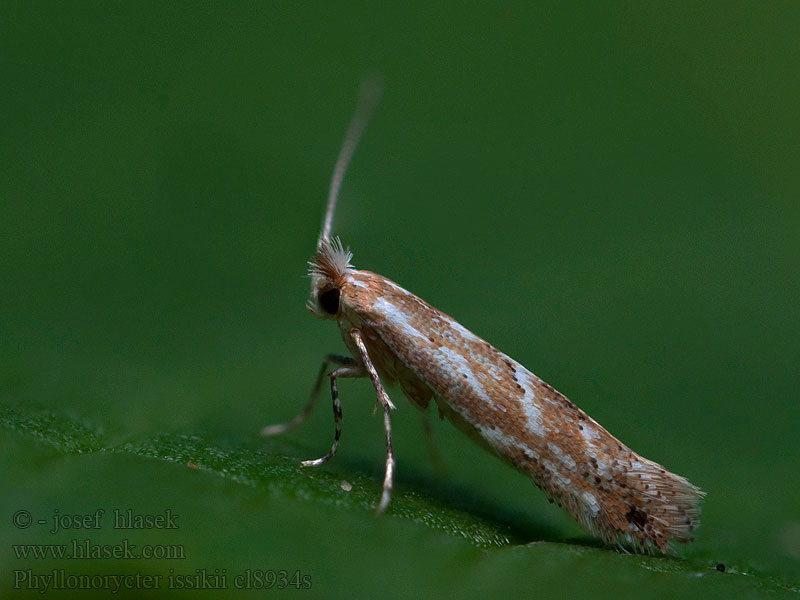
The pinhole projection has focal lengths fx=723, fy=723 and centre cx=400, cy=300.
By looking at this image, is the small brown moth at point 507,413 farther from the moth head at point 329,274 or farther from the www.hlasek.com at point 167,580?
the www.hlasek.com at point 167,580

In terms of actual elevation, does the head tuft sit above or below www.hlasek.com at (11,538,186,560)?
above

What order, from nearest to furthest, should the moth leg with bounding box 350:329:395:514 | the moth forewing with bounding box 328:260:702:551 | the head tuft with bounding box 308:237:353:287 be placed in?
the moth forewing with bounding box 328:260:702:551 → the moth leg with bounding box 350:329:395:514 → the head tuft with bounding box 308:237:353:287

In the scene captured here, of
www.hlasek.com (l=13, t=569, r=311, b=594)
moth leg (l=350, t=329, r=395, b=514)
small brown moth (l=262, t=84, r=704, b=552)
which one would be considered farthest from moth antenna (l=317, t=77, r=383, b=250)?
www.hlasek.com (l=13, t=569, r=311, b=594)

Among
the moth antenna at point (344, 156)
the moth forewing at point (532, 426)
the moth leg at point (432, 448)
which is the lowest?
the moth leg at point (432, 448)

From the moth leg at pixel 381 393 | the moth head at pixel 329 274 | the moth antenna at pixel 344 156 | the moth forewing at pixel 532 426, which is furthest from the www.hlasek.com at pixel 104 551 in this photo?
the moth antenna at pixel 344 156

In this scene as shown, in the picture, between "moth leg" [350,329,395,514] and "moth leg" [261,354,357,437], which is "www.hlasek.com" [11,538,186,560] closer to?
"moth leg" [350,329,395,514]

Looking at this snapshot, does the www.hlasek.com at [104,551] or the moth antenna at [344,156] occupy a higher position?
the moth antenna at [344,156]
